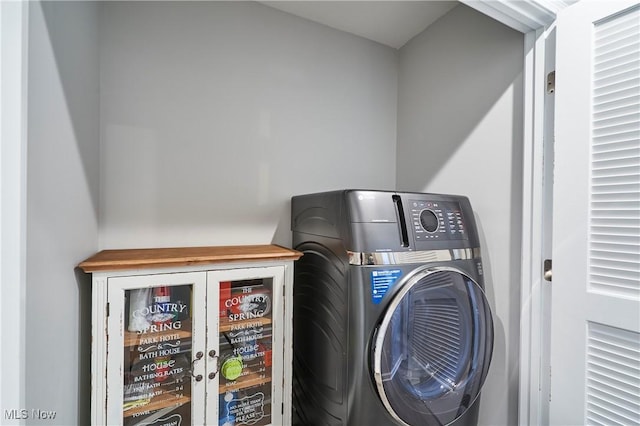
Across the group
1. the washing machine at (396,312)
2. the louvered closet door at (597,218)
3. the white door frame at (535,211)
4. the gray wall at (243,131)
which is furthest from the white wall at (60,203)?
the louvered closet door at (597,218)

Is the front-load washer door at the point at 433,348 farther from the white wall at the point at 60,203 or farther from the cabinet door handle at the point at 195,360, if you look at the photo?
the white wall at the point at 60,203

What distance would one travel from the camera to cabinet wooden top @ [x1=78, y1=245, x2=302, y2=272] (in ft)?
3.55

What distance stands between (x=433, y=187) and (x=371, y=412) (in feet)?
4.06

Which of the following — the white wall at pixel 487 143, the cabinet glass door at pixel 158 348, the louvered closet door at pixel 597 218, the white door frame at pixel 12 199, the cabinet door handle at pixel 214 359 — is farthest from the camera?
the white wall at pixel 487 143

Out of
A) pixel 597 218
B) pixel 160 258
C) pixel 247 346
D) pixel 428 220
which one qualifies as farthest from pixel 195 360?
pixel 597 218

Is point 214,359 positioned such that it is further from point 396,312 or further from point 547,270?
point 547,270

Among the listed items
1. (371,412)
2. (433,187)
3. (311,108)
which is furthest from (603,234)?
(311,108)

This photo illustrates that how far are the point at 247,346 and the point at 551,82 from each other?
5.67ft

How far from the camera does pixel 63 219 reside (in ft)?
3.03

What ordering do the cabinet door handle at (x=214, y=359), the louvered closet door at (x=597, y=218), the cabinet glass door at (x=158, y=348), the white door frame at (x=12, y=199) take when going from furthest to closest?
the cabinet door handle at (x=214, y=359) → the cabinet glass door at (x=158, y=348) → the louvered closet door at (x=597, y=218) → the white door frame at (x=12, y=199)

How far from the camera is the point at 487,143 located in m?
1.53

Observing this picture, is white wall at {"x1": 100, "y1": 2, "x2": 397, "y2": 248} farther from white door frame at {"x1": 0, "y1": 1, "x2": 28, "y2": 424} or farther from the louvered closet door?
the louvered closet door

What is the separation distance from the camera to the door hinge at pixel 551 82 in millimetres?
1264

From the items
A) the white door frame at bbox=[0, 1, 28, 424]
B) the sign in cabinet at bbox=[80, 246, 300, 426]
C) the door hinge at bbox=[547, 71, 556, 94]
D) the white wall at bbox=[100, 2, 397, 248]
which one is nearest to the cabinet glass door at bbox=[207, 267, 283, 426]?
the sign in cabinet at bbox=[80, 246, 300, 426]
